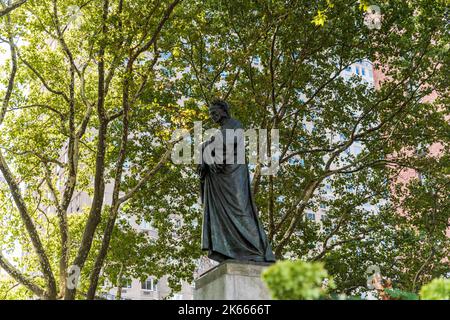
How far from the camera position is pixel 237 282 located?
7.72 m

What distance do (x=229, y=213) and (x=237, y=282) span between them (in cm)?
118

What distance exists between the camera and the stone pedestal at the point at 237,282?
7645 mm

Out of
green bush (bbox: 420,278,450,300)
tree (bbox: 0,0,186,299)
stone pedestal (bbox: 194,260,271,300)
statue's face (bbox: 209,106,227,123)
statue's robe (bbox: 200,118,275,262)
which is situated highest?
tree (bbox: 0,0,186,299)

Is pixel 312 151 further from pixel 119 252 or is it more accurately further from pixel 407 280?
pixel 119 252

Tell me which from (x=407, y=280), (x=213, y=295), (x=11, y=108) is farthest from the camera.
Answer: (x=407, y=280)

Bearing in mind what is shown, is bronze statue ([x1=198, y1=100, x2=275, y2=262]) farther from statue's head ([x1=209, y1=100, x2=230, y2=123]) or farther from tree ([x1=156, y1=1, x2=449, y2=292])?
tree ([x1=156, y1=1, x2=449, y2=292])

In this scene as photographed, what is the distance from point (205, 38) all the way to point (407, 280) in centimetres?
1061

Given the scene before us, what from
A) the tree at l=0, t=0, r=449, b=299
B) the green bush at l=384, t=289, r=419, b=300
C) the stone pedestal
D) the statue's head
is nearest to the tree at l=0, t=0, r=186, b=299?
the tree at l=0, t=0, r=449, b=299

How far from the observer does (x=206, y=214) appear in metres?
8.77

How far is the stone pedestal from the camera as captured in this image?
764 centimetres

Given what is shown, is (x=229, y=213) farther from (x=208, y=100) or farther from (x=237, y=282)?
(x=208, y=100)

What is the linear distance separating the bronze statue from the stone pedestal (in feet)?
1.19
